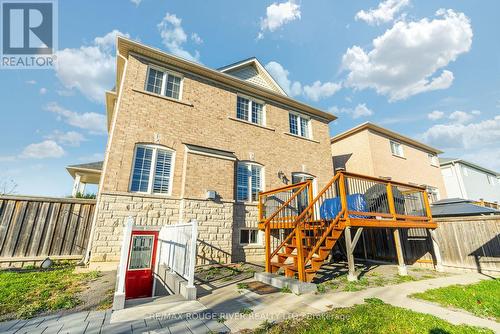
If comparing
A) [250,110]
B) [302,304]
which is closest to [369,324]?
[302,304]

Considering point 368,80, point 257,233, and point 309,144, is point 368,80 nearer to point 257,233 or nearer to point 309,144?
point 309,144

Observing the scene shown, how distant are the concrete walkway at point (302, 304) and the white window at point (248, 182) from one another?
4.64 metres

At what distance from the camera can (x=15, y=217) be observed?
666 centimetres

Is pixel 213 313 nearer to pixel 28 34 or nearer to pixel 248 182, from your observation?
pixel 248 182

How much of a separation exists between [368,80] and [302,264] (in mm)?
18369

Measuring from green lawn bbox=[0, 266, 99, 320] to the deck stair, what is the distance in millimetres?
4743

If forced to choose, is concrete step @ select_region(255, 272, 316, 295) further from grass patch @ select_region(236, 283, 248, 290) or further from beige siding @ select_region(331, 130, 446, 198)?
beige siding @ select_region(331, 130, 446, 198)

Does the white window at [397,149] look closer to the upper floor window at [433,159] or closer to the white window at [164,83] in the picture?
the upper floor window at [433,159]

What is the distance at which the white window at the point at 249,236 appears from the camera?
924 cm

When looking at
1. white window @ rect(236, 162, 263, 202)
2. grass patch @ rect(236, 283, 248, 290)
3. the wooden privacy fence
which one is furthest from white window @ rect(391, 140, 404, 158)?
the wooden privacy fence

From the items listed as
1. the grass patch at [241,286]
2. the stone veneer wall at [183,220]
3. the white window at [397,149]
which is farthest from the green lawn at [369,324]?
the white window at [397,149]

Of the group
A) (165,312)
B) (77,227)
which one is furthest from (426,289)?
(77,227)

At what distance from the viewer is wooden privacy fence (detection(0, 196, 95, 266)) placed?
650 cm

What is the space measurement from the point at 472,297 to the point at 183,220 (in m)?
7.81
